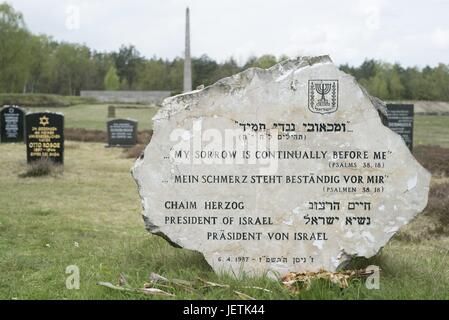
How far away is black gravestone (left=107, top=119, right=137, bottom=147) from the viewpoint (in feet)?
78.3

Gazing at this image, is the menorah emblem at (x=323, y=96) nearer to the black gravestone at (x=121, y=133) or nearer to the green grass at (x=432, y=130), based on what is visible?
the black gravestone at (x=121, y=133)

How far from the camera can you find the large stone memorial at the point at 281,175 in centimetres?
601

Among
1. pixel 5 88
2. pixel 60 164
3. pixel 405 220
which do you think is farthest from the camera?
pixel 5 88

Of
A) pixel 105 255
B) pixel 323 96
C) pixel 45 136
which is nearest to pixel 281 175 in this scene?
pixel 323 96

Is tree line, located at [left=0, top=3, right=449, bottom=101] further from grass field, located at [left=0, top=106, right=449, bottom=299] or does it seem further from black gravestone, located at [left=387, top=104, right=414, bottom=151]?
grass field, located at [left=0, top=106, right=449, bottom=299]

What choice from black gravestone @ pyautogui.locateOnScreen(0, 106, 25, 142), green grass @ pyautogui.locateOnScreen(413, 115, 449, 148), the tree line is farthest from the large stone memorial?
the tree line

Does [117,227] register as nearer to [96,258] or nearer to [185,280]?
[96,258]

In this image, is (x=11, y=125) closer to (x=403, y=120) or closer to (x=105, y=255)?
(x=403, y=120)

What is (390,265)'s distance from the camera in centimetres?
622

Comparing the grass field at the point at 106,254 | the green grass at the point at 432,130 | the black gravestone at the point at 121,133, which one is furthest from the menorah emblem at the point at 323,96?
the green grass at the point at 432,130

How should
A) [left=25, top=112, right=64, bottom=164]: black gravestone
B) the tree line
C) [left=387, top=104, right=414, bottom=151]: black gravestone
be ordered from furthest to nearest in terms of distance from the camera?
the tree line < [left=387, top=104, right=414, bottom=151]: black gravestone < [left=25, top=112, right=64, bottom=164]: black gravestone

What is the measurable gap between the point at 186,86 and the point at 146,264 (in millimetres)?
22500

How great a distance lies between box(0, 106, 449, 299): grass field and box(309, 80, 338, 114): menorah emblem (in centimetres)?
155
